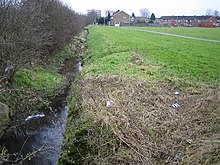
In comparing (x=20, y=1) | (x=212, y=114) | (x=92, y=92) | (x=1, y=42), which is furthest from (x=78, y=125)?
(x=20, y=1)

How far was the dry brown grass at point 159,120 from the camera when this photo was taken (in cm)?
669

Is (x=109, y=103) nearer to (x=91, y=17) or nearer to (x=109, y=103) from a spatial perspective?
Result: (x=109, y=103)

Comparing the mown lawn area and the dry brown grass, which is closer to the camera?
the dry brown grass

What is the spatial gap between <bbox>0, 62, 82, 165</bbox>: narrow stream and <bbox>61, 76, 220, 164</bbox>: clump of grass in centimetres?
90

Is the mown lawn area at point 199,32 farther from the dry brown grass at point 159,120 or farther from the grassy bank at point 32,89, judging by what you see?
the dry brown grass at point 159,120

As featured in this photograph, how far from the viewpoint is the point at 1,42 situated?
1208cm

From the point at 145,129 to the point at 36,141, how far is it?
431 cm

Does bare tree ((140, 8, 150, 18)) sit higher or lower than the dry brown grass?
higher

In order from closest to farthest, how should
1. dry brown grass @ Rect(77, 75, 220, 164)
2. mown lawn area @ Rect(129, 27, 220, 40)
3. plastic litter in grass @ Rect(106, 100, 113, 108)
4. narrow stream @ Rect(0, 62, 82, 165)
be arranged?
dry brown grass @ Rect(77, 75, 220, 164)
narrow stream @ Rect(0, 62, 82, 165)
plastic litter in grass @ Rect(106, 100, 113, 108)
mown lawn area @ Rect(129, 27, 220, 40)

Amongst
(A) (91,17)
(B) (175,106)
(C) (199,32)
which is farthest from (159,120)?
(A) (91,17)

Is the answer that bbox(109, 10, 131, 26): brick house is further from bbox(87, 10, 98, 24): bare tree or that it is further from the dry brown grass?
the dry brown grass

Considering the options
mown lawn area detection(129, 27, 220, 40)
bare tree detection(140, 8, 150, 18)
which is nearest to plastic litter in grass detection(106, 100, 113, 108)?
mown lawn area detection(129, 27, 220, 40)

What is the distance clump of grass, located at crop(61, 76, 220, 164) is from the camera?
6770mm

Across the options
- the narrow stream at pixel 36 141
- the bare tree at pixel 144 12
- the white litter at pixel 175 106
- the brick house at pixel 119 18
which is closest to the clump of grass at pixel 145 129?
the white litter at pixel 175 106
